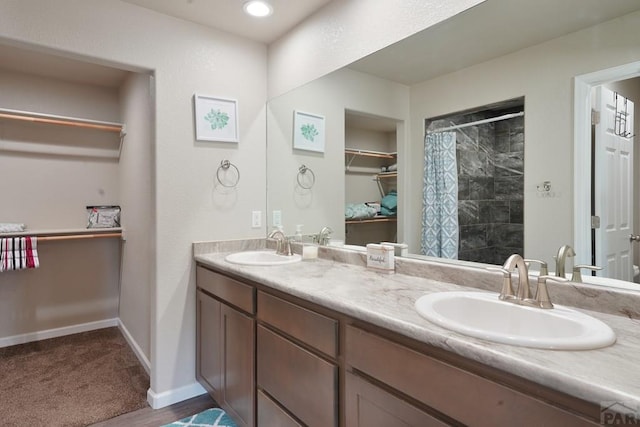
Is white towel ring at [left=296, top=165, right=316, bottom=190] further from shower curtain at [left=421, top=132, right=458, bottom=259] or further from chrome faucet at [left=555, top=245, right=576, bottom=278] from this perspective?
chrome faucet at [left=555, top=245, right=576, bottom=278]

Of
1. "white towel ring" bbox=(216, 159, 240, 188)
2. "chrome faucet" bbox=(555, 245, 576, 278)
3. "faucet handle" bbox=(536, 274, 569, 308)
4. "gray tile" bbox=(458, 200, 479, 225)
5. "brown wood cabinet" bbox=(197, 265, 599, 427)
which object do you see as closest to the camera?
"brown wood cabinet" bbox=(197, 265, 599, 427)

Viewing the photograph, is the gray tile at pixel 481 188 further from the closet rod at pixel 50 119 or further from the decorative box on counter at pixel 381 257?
the closet rod at pixel 50 119

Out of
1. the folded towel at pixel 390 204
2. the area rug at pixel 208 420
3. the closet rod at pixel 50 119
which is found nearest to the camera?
the folded towel at pixel 390 204

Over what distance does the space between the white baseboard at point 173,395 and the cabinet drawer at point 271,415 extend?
843 mm

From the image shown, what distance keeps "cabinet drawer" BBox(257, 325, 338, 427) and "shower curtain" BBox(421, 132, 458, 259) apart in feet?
2.43

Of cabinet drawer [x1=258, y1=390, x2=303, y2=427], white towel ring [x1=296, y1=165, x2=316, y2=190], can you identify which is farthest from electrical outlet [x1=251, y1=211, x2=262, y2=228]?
cabinet drawer [x1=258, y1=390, x2=303, y2=427]

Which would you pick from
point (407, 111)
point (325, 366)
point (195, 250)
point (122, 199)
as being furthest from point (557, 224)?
point (122, 199)

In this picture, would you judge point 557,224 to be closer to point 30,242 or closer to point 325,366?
point 325,366

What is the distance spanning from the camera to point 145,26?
6.85ft

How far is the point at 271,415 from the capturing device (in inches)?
60.2

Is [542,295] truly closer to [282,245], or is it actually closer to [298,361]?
[298,361]

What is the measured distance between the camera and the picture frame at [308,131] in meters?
2.33

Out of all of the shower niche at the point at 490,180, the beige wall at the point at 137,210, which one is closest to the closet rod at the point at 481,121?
the shower niche at the point at 490,180

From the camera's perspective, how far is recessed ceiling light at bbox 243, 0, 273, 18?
2.01 meters
